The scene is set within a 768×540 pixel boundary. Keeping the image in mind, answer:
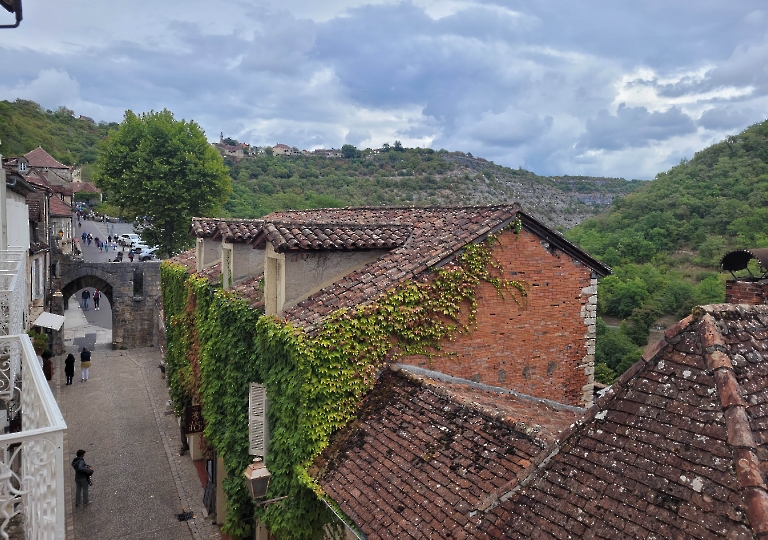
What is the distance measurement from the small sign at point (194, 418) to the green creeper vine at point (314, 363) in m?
3.79

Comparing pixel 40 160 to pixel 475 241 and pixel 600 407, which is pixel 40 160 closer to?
pixel 475 241

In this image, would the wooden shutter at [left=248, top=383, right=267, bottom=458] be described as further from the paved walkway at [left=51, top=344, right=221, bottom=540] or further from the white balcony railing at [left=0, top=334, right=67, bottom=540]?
the white balcony railing at [left=0, top=334, right=67, bottom=540]

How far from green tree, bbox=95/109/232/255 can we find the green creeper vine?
86.9 ft

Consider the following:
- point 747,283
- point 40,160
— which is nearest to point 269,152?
point 40,160

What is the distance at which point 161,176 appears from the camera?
36.6 metres

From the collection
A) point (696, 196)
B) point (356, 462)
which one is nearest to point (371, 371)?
point (356, 462)

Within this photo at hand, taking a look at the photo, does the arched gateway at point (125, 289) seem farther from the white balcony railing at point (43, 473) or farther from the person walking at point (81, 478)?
the white balcony railing at point (43, 473)

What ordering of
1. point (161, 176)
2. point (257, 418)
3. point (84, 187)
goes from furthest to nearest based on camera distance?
1. point (84, 187)
2. point (161, 176)
3. point (257, 418)

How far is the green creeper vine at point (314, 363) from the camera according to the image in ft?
30.0

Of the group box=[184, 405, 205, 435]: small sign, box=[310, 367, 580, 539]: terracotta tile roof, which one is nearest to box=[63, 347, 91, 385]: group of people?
box=[184, 405, 205, 435]: small sign

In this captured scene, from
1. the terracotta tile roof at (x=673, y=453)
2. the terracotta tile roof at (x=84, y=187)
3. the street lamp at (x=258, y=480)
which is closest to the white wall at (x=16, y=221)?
the street lamp at (x=258, y=480)

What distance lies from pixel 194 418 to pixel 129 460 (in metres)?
3.91

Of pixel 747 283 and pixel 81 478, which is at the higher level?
pixel 747 283

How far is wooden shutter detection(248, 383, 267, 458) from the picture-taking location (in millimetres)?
10945
